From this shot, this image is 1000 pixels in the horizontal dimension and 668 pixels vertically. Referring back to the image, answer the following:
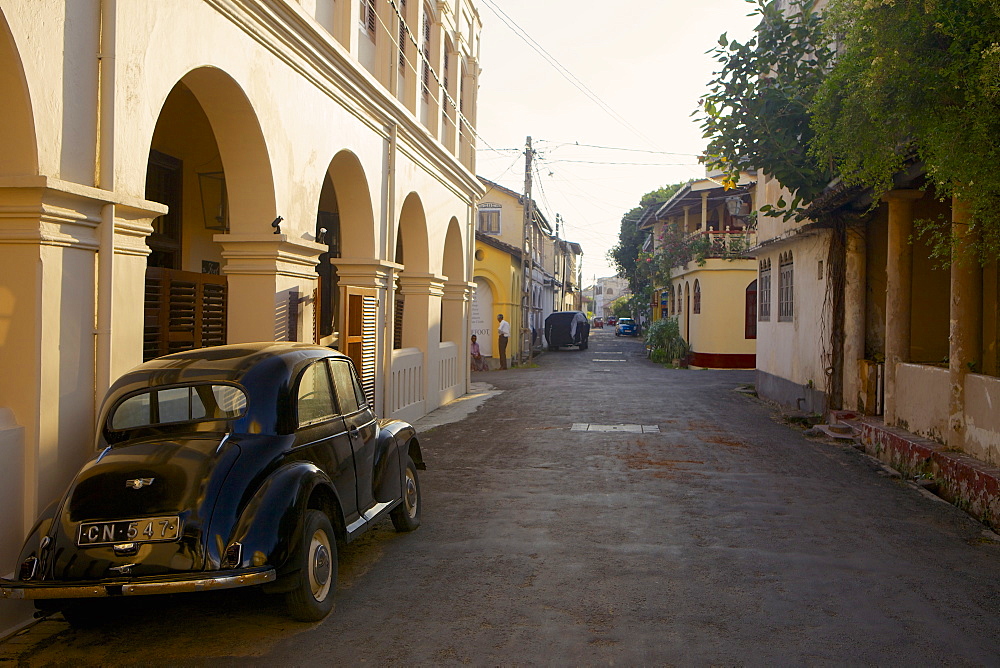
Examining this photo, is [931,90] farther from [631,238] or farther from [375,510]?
[631,238]

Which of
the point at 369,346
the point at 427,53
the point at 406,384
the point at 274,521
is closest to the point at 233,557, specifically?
the point at 274,521

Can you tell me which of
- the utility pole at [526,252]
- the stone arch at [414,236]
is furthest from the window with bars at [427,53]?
the utility pole at [526,252]

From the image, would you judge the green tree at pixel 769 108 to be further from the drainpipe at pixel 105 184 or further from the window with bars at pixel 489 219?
the window with bars at pixel 489 219

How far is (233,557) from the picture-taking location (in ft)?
14.1

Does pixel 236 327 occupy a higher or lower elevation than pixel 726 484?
higher

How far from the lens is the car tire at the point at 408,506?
675 cm

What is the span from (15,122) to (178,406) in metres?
A: 1.81

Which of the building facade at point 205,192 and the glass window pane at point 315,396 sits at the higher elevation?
the building facade at point 205,192

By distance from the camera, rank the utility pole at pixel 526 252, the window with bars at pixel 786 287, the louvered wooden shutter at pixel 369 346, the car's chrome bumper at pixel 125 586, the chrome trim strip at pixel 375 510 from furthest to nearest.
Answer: the utility pole at pixel 526 252, the window with bars at pixel 786 287, the louvered wooden shutter at pixel 369 346, the chrome trim strip at pixel 375 510, the car's chrome bumper at pixel 125 586

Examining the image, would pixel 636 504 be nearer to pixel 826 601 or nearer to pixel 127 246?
pixel 826 601

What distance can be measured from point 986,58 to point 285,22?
5907 mm

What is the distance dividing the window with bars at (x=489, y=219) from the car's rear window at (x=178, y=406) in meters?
35.5

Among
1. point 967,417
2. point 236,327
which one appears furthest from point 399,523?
point 967,417

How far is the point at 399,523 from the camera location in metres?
6.81
